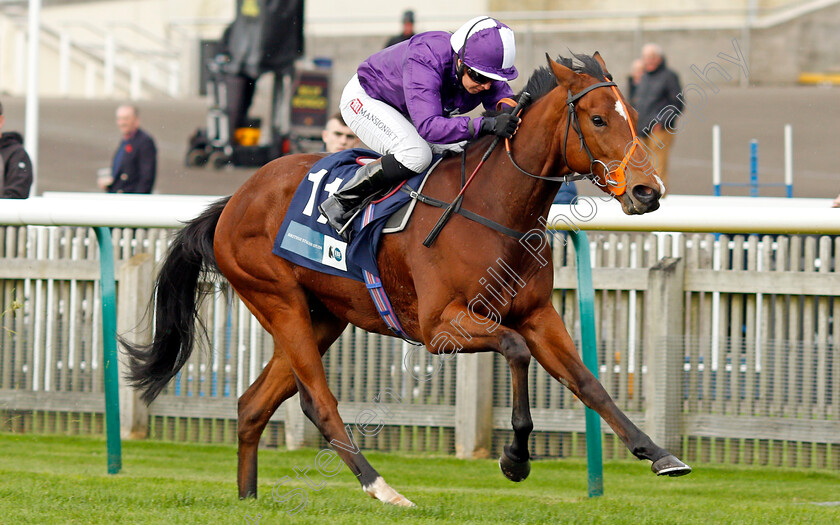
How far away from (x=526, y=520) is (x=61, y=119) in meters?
17.8

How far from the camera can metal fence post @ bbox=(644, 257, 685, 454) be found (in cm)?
623

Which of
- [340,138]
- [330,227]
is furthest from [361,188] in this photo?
[340,138]

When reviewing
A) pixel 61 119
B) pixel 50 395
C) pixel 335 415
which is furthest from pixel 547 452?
pixel 61 119

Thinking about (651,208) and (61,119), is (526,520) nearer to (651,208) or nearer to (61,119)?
(651,208)

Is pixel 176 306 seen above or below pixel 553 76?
below

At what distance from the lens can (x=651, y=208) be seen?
3.94 meters

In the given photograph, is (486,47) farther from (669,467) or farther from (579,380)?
(669,467)

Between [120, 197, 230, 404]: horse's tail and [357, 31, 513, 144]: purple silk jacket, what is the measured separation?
1111 millimetres

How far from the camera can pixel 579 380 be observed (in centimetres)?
420

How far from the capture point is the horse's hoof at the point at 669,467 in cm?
383

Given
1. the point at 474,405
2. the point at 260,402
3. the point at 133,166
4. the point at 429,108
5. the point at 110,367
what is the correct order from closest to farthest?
the point at 429,108 < the point at 260,402 < the point at 110,367 < the point at 474,405 < the point at 133,166

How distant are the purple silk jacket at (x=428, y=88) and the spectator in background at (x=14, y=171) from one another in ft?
11.3

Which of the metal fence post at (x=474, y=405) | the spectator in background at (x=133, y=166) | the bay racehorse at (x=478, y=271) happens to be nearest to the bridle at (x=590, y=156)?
the bay racehorse at (x=478, y=271)

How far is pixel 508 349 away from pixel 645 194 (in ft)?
2.40
